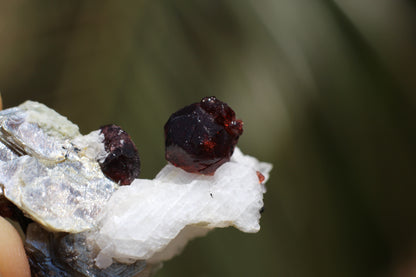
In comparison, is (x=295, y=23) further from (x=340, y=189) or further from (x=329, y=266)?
(x=329, y=266)

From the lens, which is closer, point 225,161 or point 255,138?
point 225,161

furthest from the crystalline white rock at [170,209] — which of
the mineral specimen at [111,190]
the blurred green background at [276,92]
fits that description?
the blurred green background at [276,92]

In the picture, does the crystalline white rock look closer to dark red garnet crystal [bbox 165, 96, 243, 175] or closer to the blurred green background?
dark red garnet crystal [bbox 165, 96, 243, 175]

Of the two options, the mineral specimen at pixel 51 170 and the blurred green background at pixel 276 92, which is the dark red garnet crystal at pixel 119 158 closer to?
the mineral specimen at pixel 51 170

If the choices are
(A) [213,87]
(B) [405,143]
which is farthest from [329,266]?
(A) [213,87]

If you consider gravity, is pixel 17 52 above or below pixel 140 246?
above

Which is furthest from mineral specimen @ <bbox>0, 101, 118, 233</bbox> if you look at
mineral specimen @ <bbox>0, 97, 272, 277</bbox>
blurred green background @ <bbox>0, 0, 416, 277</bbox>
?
blurred green background @ <bbox>0, 0, 416, 277</bbox>
